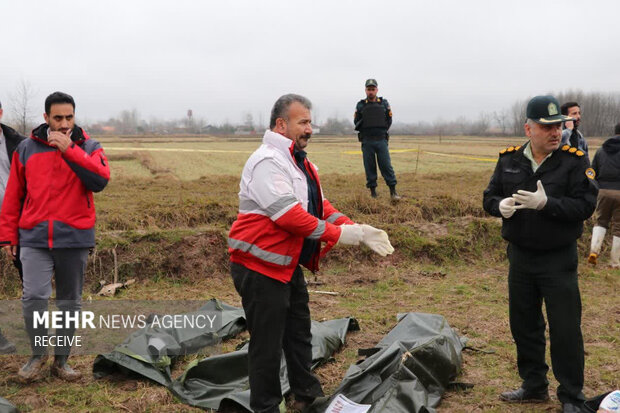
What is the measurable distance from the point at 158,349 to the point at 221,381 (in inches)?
27.3

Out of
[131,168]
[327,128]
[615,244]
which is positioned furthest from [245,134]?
[615,244]

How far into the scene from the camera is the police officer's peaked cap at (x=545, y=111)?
Result: 3.60m

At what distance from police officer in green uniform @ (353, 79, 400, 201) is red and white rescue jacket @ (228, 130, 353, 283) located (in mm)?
6792

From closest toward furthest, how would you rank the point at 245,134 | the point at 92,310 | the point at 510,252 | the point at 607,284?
the point at 510,252
the point at 92,310
the point at 607,284
the point at 245,134

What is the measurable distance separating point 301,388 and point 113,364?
A: 1.63 meters

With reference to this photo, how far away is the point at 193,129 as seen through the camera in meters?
81.9

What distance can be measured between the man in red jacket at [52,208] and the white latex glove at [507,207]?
2993mm

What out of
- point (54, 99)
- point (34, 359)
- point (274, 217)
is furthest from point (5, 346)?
point (274, 217)

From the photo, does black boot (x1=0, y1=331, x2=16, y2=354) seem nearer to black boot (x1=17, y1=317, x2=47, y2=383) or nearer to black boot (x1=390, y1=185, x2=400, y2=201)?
black boot (x1=17, y1=317, x2=47, y2=383)

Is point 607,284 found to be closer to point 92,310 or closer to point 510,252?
point 510,252

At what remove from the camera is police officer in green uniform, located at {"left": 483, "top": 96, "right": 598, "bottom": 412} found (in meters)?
3.58

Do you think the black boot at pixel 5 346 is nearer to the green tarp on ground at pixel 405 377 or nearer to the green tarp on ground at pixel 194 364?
the green tarp on ground at pixel 194 364

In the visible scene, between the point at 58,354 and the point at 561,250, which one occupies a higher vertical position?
the point at 561,250

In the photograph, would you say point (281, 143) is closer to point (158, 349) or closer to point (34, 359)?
point (158, 349)
